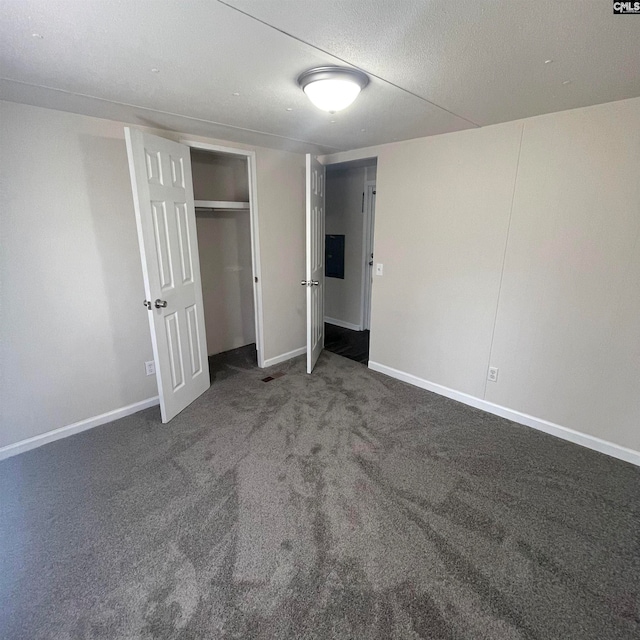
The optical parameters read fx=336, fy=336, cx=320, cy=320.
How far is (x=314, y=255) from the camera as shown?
3488mm

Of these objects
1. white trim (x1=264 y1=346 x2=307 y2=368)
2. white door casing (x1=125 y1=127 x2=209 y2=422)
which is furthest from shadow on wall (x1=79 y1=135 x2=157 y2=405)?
white trim (x1=264 y1=346 x2=307 y2=368)

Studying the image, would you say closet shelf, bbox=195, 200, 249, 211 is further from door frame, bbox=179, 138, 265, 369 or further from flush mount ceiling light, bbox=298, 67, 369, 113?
flush mount ceiling light, bbox=298, 67, 369, 113

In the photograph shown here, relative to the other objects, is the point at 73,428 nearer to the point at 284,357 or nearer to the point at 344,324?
the point at 284,357

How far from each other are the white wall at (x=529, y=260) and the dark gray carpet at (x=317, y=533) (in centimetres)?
44

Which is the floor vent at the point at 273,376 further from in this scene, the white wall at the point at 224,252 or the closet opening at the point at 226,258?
the white wall at the point at 224,252

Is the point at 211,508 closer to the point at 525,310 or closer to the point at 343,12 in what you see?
the point at 343,12

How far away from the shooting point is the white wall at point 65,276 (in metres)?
2.14

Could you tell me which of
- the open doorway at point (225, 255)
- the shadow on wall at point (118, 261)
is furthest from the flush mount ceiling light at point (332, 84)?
the open doorway at point (225, 255)

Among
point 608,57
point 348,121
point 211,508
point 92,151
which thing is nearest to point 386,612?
point 211,508

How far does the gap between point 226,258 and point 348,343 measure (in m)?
1.91

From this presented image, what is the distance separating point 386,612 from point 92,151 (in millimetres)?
3168

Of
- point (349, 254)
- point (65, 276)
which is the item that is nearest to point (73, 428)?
point (65, 276)

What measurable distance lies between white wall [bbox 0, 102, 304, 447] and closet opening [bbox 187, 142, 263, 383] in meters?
0.80

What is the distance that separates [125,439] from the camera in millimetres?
2502
